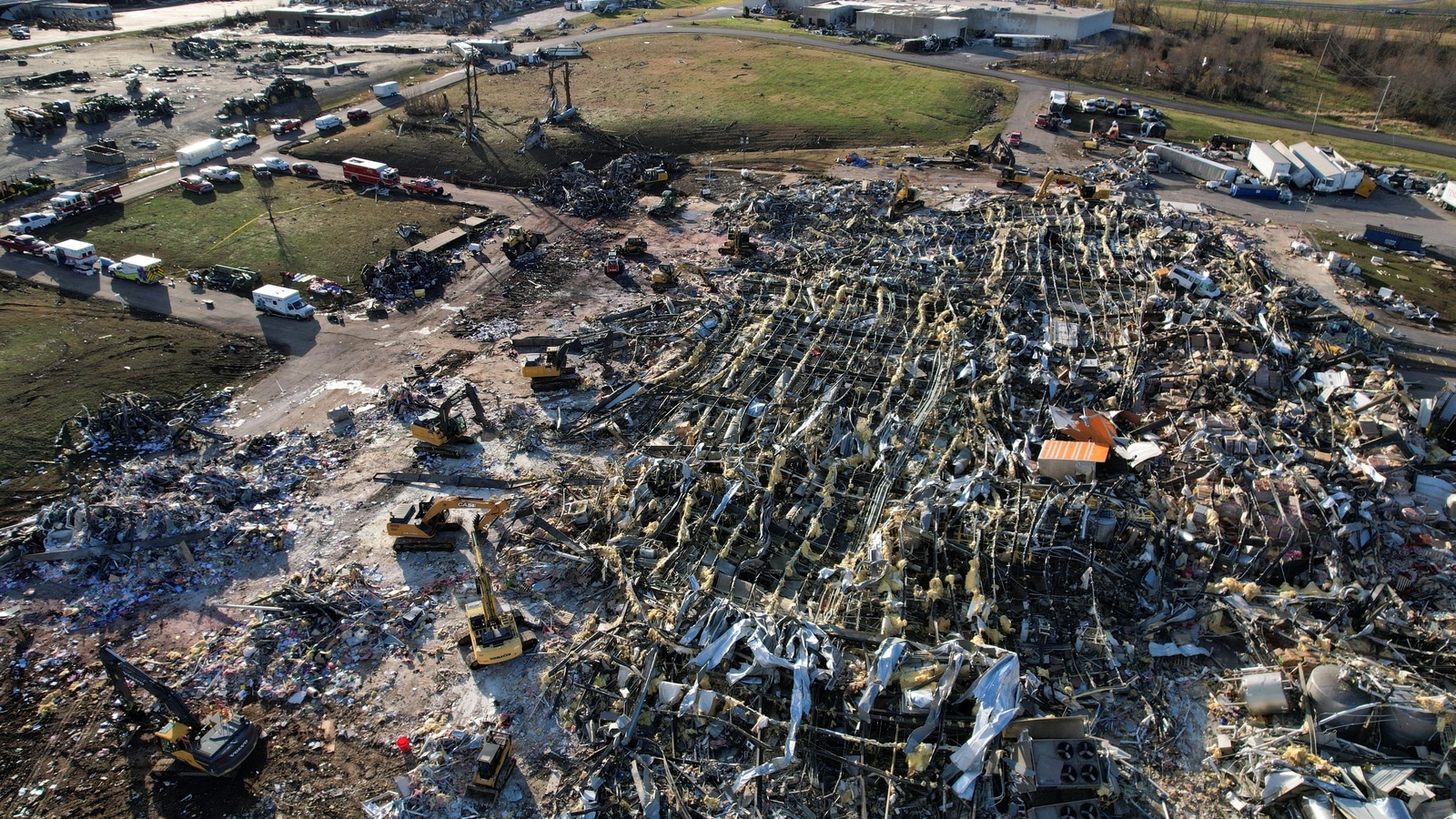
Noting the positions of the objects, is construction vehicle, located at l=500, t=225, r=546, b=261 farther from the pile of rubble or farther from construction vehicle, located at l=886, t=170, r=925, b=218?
construction vehicle, located at l=886, t=170, r=925, b=218

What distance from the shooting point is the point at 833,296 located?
114ft

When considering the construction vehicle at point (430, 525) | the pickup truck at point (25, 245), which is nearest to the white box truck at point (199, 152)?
the pickup truck at point (25, 245)

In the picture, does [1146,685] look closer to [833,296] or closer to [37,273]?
[833,296]

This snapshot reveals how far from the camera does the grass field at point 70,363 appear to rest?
89.6 feet

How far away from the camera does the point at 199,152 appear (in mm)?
52281

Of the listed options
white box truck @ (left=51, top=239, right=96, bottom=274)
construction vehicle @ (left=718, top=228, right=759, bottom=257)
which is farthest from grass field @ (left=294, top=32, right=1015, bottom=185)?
white box truck @ (left=51, top=239, right=96, bottom=274)

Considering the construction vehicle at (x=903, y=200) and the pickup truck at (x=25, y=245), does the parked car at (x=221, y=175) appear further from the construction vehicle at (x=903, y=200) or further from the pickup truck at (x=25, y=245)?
the construction vehicle at (x=903, y=200)

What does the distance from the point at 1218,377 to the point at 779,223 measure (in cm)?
2384

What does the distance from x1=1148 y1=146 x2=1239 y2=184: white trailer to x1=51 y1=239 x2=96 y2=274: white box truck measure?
63.6 metres

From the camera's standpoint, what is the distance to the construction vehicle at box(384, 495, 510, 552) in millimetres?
23047

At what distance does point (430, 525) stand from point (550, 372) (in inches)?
348

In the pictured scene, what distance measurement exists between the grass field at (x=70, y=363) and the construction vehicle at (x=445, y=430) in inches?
431

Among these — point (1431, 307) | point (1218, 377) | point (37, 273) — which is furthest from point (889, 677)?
point (37, 273)

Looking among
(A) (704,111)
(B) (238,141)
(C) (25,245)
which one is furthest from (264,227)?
(A) (704,111)
